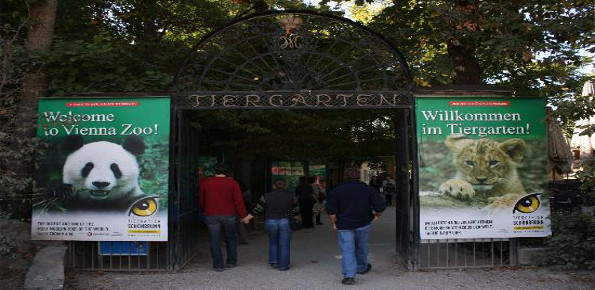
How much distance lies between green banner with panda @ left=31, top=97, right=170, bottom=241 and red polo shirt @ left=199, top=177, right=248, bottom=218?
2.34ft

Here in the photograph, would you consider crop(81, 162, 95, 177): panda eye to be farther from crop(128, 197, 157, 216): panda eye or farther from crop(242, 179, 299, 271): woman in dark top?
crop(242, 179, 299, 271): woman in dark top

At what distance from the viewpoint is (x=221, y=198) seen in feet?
27.2

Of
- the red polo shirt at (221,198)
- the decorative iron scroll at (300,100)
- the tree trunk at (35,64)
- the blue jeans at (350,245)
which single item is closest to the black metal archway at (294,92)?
the decorative iron scroll at (300,100)

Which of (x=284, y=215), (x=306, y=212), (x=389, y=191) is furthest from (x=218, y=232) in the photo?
(x=389, y=191)

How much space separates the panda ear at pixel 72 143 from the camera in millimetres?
7891

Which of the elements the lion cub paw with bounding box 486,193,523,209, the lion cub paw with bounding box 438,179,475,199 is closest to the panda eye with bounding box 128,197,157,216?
the lion cub paw with bounding box 438,179,475,199

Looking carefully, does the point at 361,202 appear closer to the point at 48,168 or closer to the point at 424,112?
the point at 424,112

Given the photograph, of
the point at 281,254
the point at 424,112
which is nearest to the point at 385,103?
the point at 424,112

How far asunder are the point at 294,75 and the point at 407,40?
461 centimetres

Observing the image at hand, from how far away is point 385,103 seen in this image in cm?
811

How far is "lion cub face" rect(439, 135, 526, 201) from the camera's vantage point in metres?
7.95

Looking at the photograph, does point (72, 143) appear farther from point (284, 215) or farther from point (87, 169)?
point (284, 215)

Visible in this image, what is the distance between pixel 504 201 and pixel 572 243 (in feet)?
3.59

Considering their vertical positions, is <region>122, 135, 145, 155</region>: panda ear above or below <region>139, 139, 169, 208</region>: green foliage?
above
